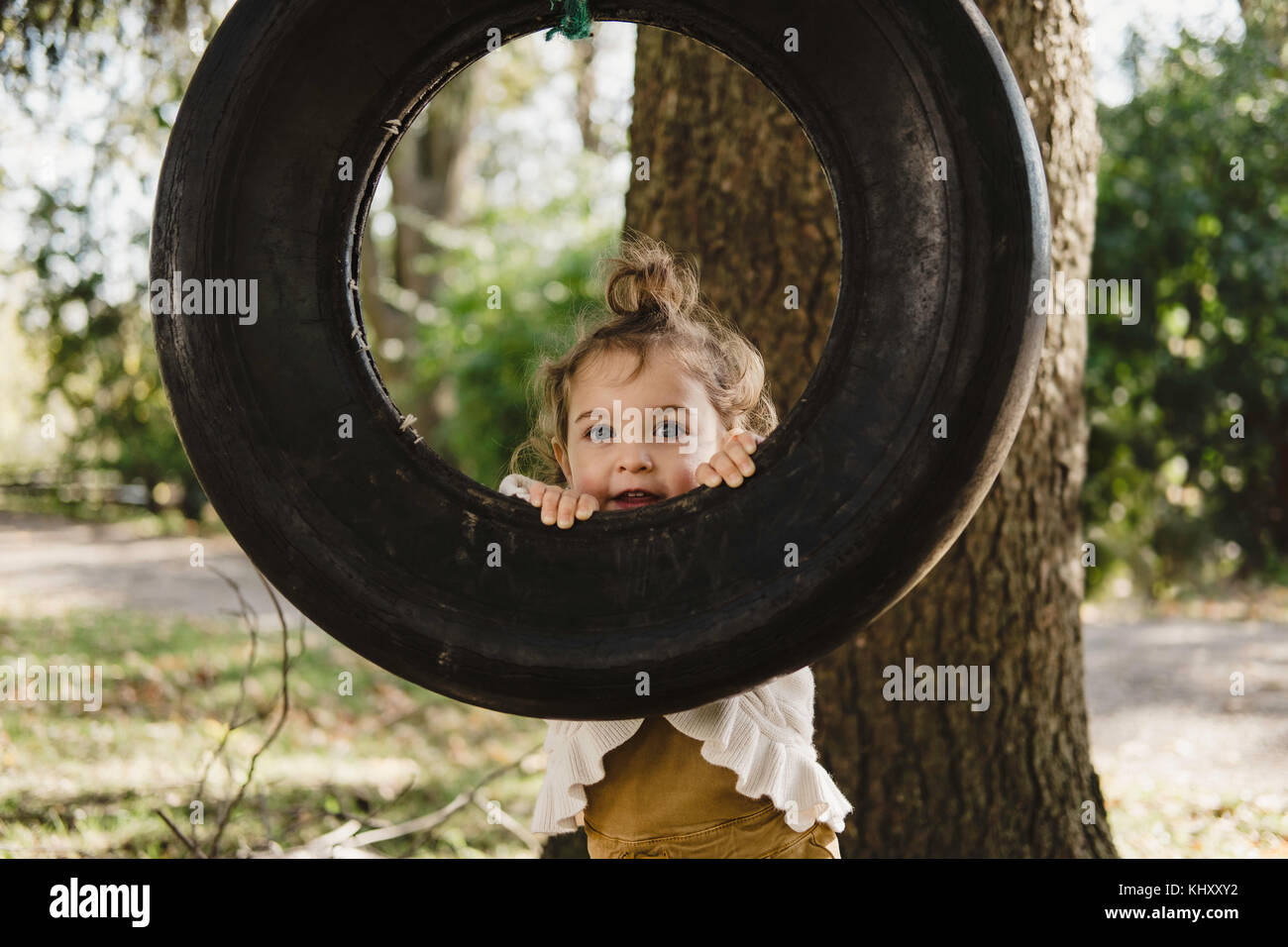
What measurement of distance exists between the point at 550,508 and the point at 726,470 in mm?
289

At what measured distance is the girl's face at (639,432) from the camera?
191 cm

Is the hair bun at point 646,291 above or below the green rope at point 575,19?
below

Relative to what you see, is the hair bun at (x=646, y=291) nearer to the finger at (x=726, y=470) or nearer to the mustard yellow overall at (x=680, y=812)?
the finger at (x=726, y=470)

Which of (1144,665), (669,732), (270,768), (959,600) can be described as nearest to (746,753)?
(669,732)

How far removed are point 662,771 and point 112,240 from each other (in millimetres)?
5688

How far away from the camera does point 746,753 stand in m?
1.82

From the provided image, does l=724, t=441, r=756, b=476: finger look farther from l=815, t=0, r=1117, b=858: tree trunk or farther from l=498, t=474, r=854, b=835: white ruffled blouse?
l=815, t=0, r=1117, b=858: tree trunk

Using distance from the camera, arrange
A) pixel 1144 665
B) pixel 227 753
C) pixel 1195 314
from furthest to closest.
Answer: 1. pixel 1195 314
2. pixel 1144 665
3. pixel 227 753

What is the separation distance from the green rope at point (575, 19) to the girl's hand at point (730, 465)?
700 millimetres

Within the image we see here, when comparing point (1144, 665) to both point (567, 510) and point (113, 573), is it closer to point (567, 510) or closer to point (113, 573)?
point (567, 510)

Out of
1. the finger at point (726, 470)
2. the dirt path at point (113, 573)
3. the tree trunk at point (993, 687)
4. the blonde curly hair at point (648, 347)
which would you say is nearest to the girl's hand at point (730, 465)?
the finger at point (726, 470)

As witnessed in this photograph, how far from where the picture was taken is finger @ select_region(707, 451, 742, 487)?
1.71 meters

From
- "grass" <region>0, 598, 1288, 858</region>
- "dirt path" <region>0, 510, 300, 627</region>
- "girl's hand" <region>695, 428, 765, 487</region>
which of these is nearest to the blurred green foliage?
"grass" <region>0, 598, 1288, 858</region>

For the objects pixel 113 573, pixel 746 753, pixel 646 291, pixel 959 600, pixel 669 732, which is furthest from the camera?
pixel 113 573
